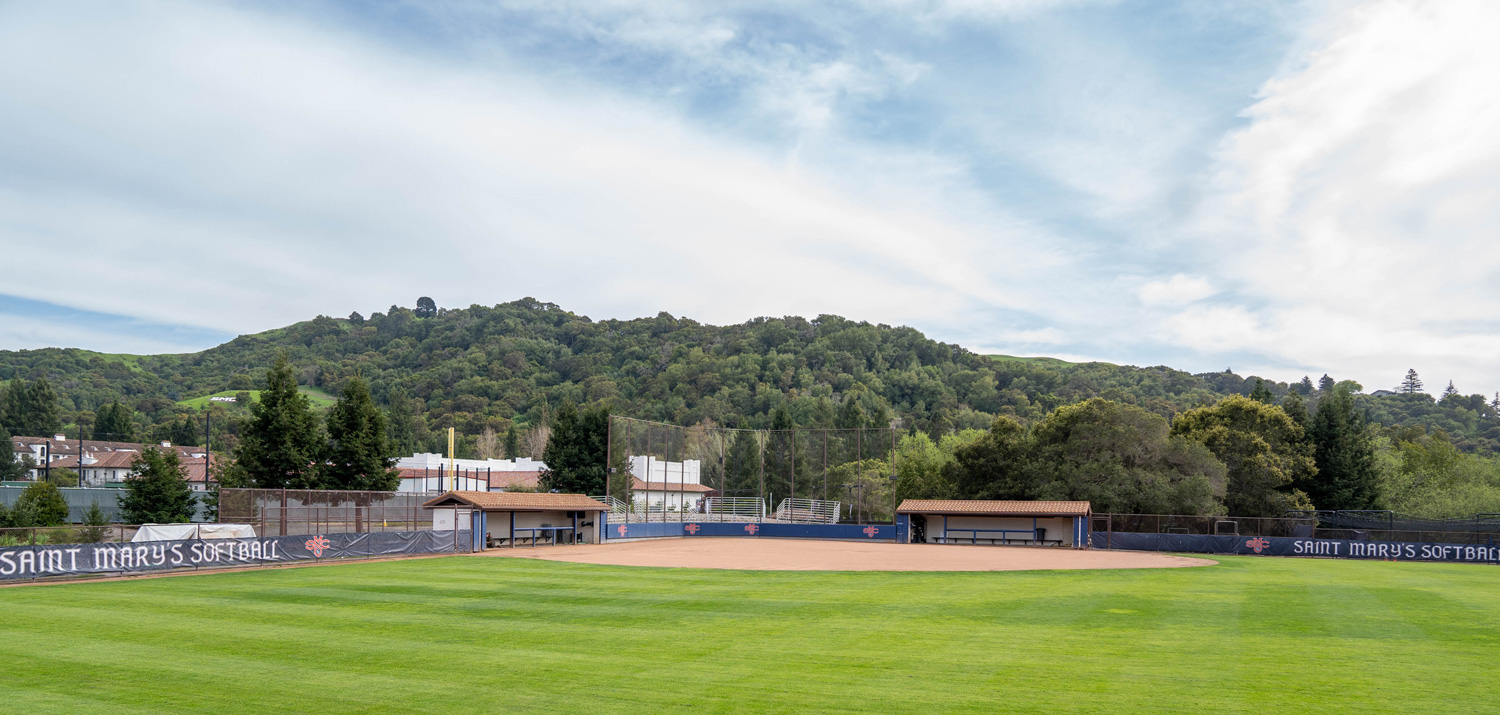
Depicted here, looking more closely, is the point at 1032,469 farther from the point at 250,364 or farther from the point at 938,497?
the point at 250,364

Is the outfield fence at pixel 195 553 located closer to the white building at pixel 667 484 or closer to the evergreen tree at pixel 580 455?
the white building at pixel 667 484

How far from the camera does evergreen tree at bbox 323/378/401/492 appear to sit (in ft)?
173

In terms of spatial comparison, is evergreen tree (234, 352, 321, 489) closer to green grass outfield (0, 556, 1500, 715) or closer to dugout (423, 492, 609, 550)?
dugout (423, 492, 609, 550)

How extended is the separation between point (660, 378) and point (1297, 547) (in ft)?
341

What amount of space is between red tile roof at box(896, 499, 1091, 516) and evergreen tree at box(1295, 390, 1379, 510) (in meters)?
24.6

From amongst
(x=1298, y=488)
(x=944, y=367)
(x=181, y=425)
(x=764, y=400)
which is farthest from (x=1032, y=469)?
(x=181, y=425)

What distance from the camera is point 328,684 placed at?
12.0m

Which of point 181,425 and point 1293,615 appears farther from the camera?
point 181,425

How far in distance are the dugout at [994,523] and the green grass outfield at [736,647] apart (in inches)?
1057

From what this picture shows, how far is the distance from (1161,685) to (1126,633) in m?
5.08

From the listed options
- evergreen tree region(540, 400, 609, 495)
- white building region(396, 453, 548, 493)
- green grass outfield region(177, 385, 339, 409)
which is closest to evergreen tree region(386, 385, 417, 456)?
white building region(396, 453, 548, 493)

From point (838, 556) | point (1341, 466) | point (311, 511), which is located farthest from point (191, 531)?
point (1341, 466)

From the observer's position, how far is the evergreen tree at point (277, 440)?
49781 mm

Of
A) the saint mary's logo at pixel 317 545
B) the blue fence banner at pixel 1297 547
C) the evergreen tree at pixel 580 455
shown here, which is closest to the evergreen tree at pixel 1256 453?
the blue fence banner at pixel 1297 547
